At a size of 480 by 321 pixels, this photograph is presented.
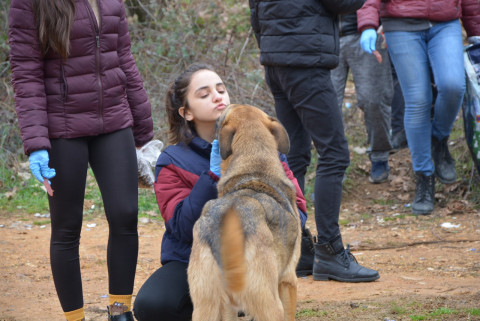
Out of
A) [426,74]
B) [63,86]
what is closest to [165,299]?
[63,86]

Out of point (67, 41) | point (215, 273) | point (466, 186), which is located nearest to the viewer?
point (215, 273)

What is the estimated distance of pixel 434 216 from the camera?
22.9 ft

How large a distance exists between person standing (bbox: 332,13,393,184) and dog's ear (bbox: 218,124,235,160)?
417 cm

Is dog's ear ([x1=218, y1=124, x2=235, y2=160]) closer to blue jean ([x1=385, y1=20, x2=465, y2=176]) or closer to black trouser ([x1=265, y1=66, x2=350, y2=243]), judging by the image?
black trouser ([x1=265, y1=66, x2=350, y2=243])

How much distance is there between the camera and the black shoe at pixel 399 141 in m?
8.66

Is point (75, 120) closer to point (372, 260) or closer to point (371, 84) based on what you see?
point (372, 260)

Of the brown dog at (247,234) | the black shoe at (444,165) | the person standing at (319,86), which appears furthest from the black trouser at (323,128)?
the black shoe at (444,165)

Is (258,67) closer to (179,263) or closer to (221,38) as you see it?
(221,38)

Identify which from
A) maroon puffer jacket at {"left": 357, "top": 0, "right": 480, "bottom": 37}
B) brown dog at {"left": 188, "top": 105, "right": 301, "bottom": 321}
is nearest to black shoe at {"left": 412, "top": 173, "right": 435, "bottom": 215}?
maroon puffer jacket at {"left": 357, "top": 0, "right": 480, "bottom": 37}

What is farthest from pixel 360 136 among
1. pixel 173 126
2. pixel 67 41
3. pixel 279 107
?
pixel 67 41

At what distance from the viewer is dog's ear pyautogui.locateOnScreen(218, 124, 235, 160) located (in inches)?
141

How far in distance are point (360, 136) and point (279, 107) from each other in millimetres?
4070

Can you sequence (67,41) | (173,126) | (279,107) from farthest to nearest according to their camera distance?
1. (279,107)
2. (173,126)
3. (67,41)

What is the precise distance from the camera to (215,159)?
3740mm
